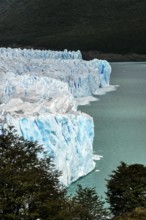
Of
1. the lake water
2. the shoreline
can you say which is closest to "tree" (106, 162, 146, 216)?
the lake water

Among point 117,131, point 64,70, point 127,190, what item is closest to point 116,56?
point 64,70

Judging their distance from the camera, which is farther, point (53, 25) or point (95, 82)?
point (53, 25)

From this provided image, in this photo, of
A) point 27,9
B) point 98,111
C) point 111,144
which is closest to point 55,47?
point 27,9

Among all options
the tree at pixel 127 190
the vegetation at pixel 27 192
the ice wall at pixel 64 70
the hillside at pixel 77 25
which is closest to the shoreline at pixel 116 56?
the hillside at pixel 77 25

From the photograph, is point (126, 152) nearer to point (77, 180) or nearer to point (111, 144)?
point (111, 144)

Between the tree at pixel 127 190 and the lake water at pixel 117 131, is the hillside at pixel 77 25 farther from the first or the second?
the tree at pixel 127 190

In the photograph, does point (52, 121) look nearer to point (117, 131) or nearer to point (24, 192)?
point (24, 192)
